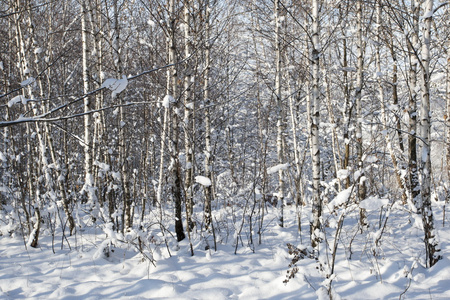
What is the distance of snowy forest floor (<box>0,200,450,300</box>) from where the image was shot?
3.25 m

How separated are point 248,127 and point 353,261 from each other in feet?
44.5

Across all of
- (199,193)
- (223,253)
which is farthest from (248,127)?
(223,253)

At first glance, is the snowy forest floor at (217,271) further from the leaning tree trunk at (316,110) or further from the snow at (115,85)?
the snow at (115,85)

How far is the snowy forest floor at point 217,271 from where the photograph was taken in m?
3.25

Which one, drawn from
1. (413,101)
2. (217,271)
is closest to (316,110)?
(413,101)

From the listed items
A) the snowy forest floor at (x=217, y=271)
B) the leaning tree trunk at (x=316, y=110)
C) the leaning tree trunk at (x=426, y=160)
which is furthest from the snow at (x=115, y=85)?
the leaning tree trunk at (x=426, y=160)

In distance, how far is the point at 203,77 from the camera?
6.72 m

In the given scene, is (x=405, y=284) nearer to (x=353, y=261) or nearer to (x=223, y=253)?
(x=353, y=261)

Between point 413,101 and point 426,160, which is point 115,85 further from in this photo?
point 413,101

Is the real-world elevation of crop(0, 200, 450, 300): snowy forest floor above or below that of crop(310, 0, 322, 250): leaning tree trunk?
below

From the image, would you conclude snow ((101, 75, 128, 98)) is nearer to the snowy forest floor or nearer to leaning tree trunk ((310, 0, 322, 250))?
the snowy forest floor

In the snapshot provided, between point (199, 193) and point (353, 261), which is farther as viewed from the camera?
point (199, 193)

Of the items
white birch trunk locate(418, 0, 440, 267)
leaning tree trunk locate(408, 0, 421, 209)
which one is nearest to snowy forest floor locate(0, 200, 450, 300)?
white birch trunk locate(418, 0, 440, 267)

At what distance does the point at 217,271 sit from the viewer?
3.88 m
